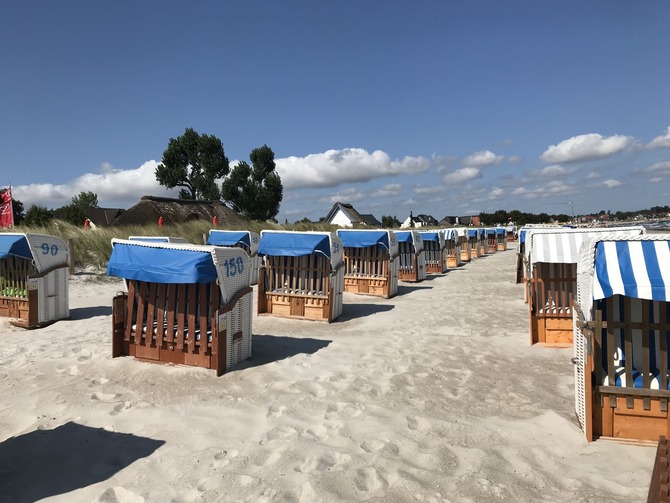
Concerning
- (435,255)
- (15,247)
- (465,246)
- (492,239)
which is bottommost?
(435,255)

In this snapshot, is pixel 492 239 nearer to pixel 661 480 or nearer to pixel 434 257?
pixel 434 257

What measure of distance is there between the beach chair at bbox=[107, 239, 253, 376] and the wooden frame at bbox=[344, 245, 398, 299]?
8.54 meters

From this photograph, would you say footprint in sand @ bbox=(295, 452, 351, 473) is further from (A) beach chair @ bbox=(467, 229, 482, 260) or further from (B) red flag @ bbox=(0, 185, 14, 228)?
(A) beach chair @ bbox=(467, 229, 482, 260)

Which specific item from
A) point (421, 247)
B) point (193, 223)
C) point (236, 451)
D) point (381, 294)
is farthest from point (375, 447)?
point (193, 223)

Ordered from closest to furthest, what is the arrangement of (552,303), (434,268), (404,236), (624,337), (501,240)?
(624,337) → (552,303) → (404,236) → (434,268) → (501,240)

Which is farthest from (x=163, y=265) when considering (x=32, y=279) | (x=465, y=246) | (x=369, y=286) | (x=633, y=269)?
(x=465, y=246)

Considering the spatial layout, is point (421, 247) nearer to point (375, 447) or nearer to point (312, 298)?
point (312, 298)

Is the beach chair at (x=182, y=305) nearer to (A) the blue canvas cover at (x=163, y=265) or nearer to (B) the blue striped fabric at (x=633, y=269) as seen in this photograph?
(A) the blue canvas cover at (x=163, y=265)

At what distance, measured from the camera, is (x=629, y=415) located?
460cm

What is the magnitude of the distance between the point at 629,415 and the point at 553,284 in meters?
4.82

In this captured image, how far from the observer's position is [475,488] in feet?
12.6

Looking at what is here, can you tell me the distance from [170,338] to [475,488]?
5012mm

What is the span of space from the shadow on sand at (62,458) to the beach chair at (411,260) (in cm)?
1592

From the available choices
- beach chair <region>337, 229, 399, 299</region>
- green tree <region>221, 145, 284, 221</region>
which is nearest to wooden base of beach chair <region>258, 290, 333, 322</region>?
beach chair <region>337, 229, 399, 299</region>
